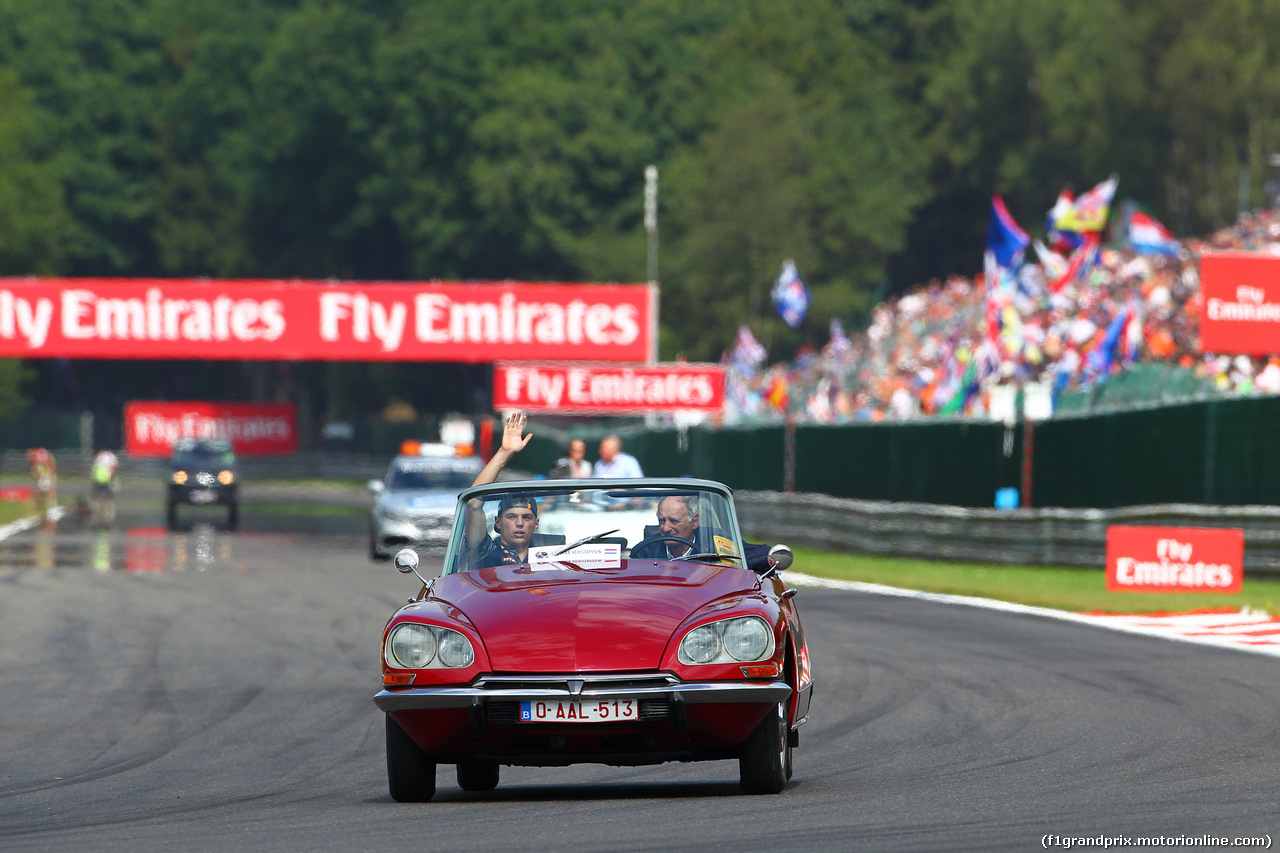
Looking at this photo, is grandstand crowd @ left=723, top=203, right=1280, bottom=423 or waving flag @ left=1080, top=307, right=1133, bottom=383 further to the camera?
grandstand crowd @ left=723, top=203, right=1280, bottom=423

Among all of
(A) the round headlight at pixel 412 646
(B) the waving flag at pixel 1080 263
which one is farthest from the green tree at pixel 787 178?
(A) the round headlight at pixel 412 646

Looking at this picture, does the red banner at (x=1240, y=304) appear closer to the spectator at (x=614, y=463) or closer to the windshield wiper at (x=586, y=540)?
the spectator at (x=614, y=463)

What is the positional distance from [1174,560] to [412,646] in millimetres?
14548

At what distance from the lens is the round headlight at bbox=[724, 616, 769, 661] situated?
8.26 meters

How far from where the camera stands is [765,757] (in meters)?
8.43

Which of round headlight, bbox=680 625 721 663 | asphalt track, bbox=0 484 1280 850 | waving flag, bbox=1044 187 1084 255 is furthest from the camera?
waving flag, bbox=1044 187 1084 255

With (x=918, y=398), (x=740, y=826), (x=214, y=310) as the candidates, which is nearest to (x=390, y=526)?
(x=918, y=398)

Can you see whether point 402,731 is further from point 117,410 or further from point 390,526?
point 117,410

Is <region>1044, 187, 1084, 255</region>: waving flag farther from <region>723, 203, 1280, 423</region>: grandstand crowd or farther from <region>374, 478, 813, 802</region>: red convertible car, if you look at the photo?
<region>374, 478, 813, 802</region>: red convertible car

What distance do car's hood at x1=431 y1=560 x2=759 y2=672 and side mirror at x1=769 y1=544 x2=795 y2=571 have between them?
370mm

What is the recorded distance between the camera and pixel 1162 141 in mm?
74562

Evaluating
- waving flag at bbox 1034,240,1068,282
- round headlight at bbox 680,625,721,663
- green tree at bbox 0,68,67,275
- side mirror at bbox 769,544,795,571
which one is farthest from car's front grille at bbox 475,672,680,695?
green tree at bbox 0,68,67,275

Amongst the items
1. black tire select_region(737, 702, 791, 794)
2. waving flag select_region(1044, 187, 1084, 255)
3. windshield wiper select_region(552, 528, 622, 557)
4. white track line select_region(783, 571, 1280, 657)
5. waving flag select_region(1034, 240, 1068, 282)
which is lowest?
white track line select_region(783, 571, 1280, 657)

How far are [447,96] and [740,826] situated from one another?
3173 inches
